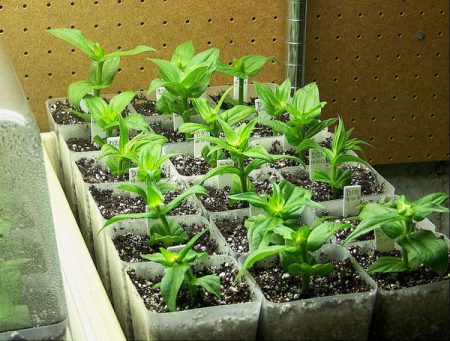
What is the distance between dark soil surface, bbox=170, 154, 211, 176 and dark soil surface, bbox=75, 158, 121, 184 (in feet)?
0.34

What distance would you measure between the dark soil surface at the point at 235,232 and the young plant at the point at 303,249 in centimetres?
11

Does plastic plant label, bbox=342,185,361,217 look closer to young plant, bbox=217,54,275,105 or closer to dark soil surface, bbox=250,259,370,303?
dark soil surface, bbox=250,259,370,303

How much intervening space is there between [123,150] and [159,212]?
0.79ft

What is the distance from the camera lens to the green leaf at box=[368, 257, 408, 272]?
1.05m

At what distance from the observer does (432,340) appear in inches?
37.7

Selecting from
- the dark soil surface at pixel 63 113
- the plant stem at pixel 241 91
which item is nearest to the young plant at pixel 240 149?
the plant stem at pixel 241 91

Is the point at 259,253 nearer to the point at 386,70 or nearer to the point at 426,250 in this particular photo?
the point at 426,250

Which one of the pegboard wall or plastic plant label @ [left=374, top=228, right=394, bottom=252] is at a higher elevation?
the pegboard wall

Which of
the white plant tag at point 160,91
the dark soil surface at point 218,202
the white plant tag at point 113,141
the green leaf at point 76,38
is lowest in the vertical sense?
the dark soil surface at point 218,202

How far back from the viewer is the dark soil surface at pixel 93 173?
1393mm

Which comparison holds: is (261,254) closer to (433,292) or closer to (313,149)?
(433,292)

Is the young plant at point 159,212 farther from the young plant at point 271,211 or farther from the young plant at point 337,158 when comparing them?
the young plant at point 337,158

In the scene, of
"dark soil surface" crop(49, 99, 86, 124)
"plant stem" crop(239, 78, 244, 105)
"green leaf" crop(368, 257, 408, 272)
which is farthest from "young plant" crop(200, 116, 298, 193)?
"dark soil surface" crop(49, 99, 86, 124)

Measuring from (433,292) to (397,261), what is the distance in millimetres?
87
